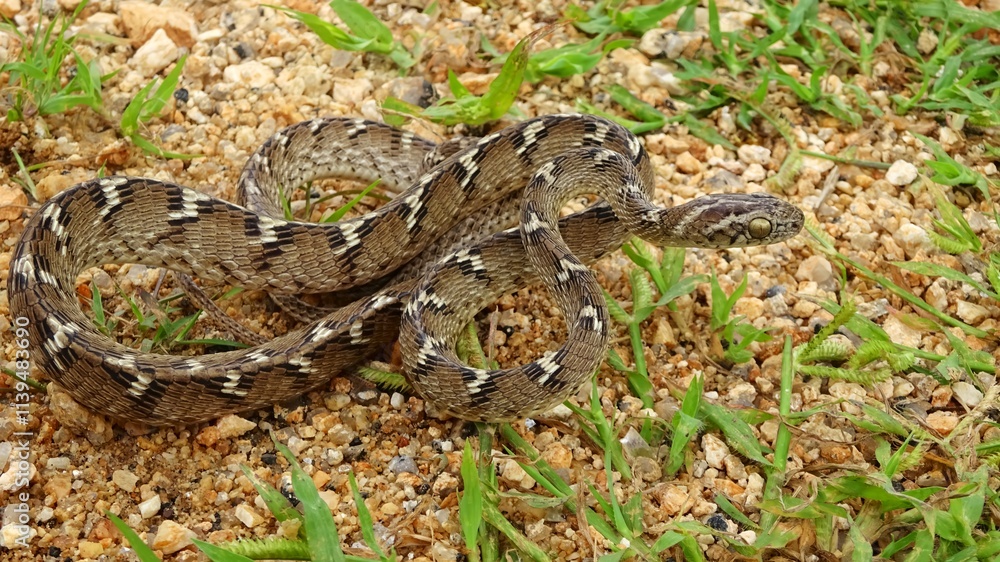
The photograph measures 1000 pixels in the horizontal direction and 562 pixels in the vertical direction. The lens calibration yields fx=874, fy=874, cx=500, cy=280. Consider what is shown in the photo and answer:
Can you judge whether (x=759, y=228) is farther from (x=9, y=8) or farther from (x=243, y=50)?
(x=9, y=8)

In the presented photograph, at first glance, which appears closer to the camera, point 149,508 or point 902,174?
point 149,508

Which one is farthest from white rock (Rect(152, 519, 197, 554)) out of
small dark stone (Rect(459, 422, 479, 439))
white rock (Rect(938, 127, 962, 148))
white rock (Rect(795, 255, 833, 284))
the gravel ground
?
white rock (Rect(938, 127, 962, 148))

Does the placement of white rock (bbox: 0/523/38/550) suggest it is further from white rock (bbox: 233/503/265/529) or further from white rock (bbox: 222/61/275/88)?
white rock (bbox: 222/61/275/88)

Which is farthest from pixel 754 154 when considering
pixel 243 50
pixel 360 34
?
pixel 243 50

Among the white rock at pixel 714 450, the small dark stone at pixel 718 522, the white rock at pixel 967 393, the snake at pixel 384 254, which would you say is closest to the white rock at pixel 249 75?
the snake at pixel 384 254

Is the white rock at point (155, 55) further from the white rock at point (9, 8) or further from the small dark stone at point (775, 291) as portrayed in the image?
the small dark stone at point (775, 291)
